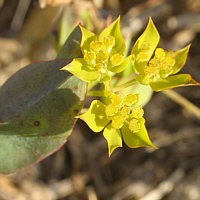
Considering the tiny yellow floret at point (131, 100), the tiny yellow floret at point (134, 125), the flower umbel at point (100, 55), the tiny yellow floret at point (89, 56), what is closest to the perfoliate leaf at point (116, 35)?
the flower umbel at point (100, 55)

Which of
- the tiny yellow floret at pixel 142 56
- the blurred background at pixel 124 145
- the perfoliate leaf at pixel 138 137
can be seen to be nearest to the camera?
the perfoliate leaf at pixel 138 137

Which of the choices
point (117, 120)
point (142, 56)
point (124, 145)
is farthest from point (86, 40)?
point (124, 145)

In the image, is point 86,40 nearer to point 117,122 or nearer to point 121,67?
point 121,67

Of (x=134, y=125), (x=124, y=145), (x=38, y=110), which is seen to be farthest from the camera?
(x=124, y=145)

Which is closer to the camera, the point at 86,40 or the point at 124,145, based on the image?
the point at 86,40

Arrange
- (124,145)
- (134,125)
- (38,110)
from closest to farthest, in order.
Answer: (134,125), (38,110), (124,145)

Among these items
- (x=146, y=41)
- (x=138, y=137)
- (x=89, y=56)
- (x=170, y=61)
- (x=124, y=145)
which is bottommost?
(x=124, y=145)

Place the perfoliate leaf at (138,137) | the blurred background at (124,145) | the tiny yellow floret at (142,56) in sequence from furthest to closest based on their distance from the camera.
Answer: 1. the blurred background at (124,145)
2. the tiny yellow floret at (142,56)
3. the perfoliate leaf at (138,137)

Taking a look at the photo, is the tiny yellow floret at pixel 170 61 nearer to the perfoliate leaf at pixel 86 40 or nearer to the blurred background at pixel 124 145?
the perfoliate leaf at pixel 86 40

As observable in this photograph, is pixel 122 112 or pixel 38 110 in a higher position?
pixel 38 110
